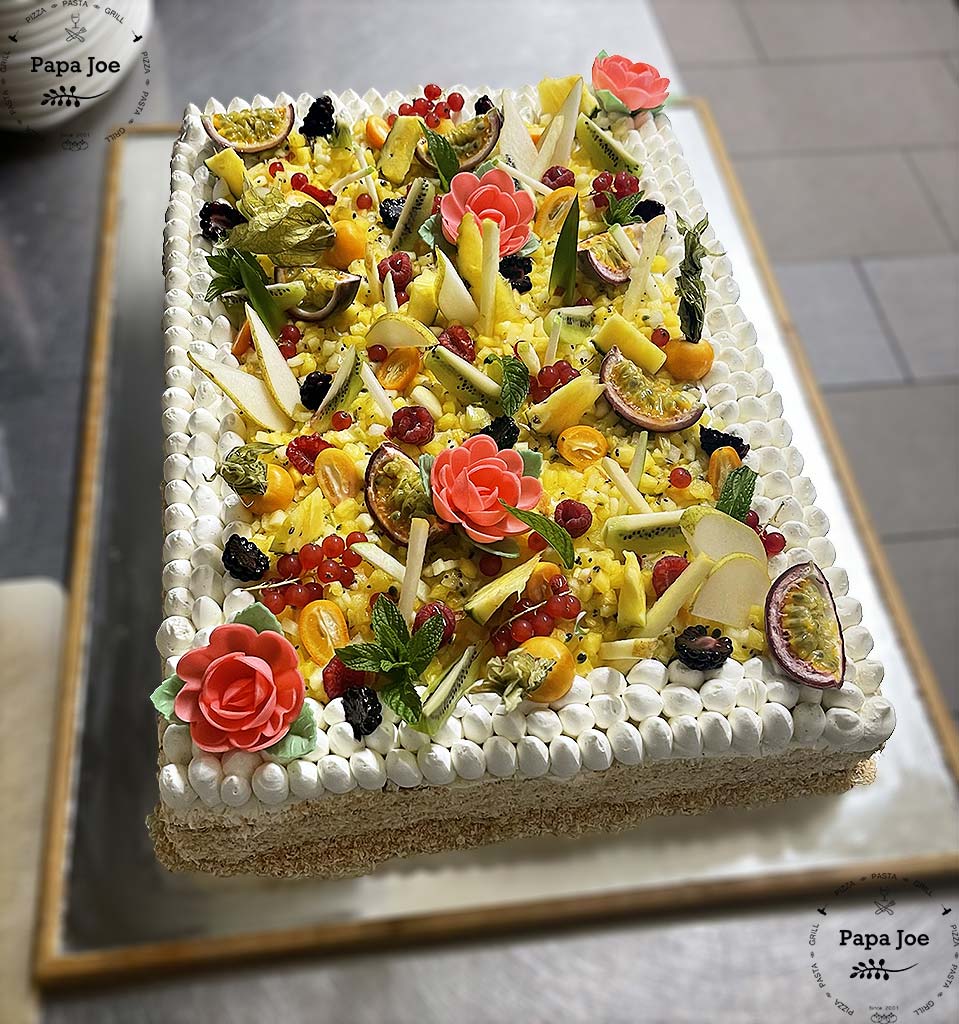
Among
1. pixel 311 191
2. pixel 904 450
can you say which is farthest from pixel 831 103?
pixel 311 191

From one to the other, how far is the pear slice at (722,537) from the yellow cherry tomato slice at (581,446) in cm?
18

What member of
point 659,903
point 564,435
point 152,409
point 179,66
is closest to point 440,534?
point 564,435

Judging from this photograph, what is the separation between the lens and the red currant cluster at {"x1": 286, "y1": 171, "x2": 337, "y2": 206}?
160 cm

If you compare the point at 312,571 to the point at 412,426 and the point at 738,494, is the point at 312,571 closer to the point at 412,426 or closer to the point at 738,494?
the point at 412,426

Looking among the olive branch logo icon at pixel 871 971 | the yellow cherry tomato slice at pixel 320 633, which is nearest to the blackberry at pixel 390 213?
the yellow cherry tomato slice at pixel 320 633

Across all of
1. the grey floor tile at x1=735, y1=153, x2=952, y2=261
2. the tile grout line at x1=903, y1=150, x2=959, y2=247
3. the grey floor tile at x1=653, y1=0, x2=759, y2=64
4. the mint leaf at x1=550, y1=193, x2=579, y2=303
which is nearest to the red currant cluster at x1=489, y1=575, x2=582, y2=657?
the mint leaf at x1=550, y1=193, x2=579, y2=303

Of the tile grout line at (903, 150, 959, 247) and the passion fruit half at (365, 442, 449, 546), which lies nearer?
the passion fruit half at (365, 442, 449, 546)

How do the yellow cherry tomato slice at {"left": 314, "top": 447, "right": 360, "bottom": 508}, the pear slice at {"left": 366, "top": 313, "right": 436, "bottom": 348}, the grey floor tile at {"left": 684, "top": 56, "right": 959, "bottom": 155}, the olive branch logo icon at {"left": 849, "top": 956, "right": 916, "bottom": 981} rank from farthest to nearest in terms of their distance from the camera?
the grey floor tile at {"left": 684, "top": 56, "right": 959, "bottom": 155}
the olive branch logo icon at {"left": 849, "top": 956, "right": 916, "bottom": 981}
the pear slice at {"left": 366, "top": 313, "right": 436, "bottom": 348}
the yellow cherry tomato slice at {"left": 314, "top": 447, "right": 360, "bottom": 508}

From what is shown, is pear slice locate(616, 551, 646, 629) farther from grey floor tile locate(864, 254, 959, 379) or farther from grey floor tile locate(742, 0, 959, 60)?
grey floor tile locate(742, 0, 959, 60)

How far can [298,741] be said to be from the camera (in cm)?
111

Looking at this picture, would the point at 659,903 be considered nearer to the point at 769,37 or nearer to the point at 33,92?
the point at 33,92

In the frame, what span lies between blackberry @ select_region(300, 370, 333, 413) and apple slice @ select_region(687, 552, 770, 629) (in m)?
0.52

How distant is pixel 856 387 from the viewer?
2680 mm

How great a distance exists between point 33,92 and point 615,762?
6.47 feet
